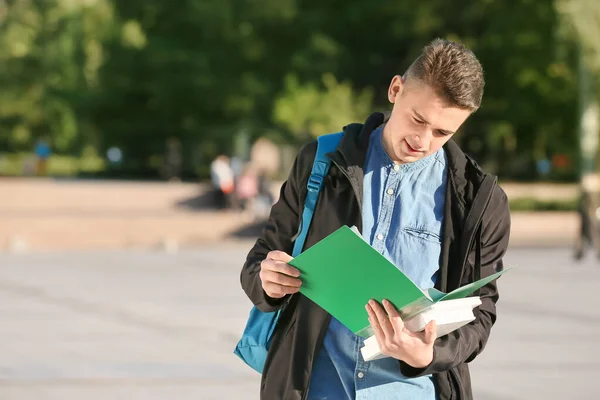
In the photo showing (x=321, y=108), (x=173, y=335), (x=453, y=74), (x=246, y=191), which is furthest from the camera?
(x=321, y=108)

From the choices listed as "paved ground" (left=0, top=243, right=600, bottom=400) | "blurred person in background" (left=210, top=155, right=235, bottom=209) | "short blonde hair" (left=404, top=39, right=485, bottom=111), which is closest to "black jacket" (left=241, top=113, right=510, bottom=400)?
"short blonde hair" (left=404, top=39, right=485, bottom=111)

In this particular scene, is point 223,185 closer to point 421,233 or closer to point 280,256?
point 421,233

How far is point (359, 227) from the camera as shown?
10.3 feet

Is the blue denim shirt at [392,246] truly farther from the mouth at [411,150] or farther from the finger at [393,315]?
the finger at [393,315]

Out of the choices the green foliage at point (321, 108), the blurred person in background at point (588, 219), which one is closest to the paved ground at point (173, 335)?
the blurred person in background at point (588, 219)

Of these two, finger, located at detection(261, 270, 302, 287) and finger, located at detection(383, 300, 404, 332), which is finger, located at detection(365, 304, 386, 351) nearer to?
finger, located at detection(383, 300, 404, 332)

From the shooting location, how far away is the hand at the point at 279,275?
299 centimetres

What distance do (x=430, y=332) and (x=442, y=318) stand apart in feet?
0.14

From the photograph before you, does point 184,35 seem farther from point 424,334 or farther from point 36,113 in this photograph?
point 424,334

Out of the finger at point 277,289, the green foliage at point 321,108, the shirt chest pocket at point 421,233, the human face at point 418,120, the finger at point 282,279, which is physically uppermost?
the green foliage at point 321,108

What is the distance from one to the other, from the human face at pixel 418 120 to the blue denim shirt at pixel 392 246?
9cm

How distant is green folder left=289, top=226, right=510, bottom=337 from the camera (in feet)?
9.03

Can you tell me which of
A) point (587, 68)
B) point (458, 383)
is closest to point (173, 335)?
point (458, 383)

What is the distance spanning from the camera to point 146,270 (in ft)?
60.5
